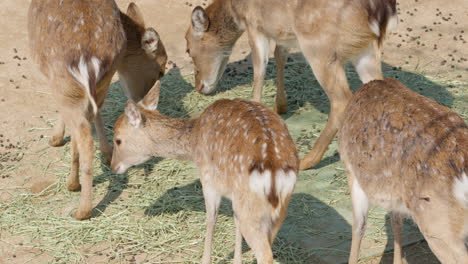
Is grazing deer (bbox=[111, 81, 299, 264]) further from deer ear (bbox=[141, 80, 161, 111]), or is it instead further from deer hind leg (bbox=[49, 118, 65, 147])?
deer hind leg (bbox=[49, 118, 65, 147])

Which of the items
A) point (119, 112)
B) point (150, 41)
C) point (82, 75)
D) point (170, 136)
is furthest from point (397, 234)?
point (119, 112)

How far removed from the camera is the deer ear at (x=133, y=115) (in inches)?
215

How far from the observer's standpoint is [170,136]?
5.53 meters

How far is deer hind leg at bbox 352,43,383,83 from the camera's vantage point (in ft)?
20.7

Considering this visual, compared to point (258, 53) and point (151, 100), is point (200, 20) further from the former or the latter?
point (151, 100)

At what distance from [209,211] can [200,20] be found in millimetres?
2982

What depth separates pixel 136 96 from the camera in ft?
23.9

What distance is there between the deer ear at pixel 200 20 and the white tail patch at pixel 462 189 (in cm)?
406

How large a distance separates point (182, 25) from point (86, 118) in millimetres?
3997

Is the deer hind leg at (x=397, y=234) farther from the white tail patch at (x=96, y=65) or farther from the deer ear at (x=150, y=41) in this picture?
the deer ear at (x=150, y=41)

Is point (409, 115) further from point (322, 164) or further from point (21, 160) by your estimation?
point (21, 160)

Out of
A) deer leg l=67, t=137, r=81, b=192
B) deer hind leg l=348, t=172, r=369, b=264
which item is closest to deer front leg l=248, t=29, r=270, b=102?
deer leg l=67, t=137, r=81, b=192

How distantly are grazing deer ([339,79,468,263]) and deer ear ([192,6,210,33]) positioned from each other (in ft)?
9.23

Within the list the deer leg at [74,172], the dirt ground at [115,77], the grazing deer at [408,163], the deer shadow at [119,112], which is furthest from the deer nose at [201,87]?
the grazing deer at [408,163]
